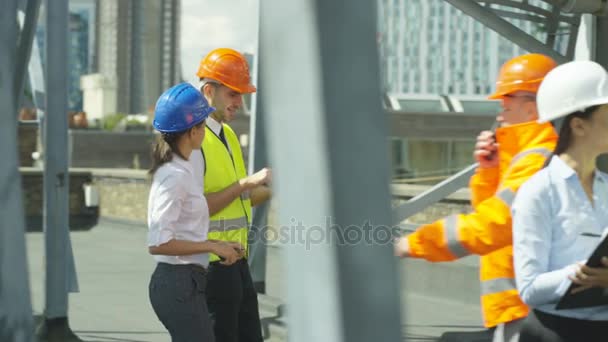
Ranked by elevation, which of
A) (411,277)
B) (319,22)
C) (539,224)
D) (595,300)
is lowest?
(411,277)

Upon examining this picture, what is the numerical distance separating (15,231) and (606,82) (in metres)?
1.74

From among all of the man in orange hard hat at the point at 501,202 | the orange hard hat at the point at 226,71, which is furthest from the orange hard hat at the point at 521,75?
the orange hard hat at the point at 226,71

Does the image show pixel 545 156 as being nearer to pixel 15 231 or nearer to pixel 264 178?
A: pixel 15 231

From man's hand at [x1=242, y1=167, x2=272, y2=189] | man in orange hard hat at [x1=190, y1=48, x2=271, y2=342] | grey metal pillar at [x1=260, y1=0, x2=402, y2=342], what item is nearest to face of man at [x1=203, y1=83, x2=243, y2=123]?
man in orange hard hat at [x1=190, y1=48, x2=271, y2=342]

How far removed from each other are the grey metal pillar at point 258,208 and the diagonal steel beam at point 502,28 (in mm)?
1685

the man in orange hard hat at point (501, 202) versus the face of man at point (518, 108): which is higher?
the face of man at point (518, 108)

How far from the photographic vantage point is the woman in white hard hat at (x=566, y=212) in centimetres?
269

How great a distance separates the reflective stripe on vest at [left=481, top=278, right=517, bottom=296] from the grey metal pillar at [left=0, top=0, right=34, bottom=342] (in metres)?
1.36

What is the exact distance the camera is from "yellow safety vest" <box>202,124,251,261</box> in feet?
15.1

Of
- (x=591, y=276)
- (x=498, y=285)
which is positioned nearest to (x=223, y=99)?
(x=498, y=285)

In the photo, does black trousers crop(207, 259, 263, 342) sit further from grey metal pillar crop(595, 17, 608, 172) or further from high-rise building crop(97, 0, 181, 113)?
high-rise building crop(97, 0, 181, 113)

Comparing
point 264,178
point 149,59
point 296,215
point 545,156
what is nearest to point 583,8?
point 264,178

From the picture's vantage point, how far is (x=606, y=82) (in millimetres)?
2766

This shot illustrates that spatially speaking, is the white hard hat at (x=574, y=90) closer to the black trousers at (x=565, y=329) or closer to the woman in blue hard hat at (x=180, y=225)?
the black trousers at (x=565, y=329)
